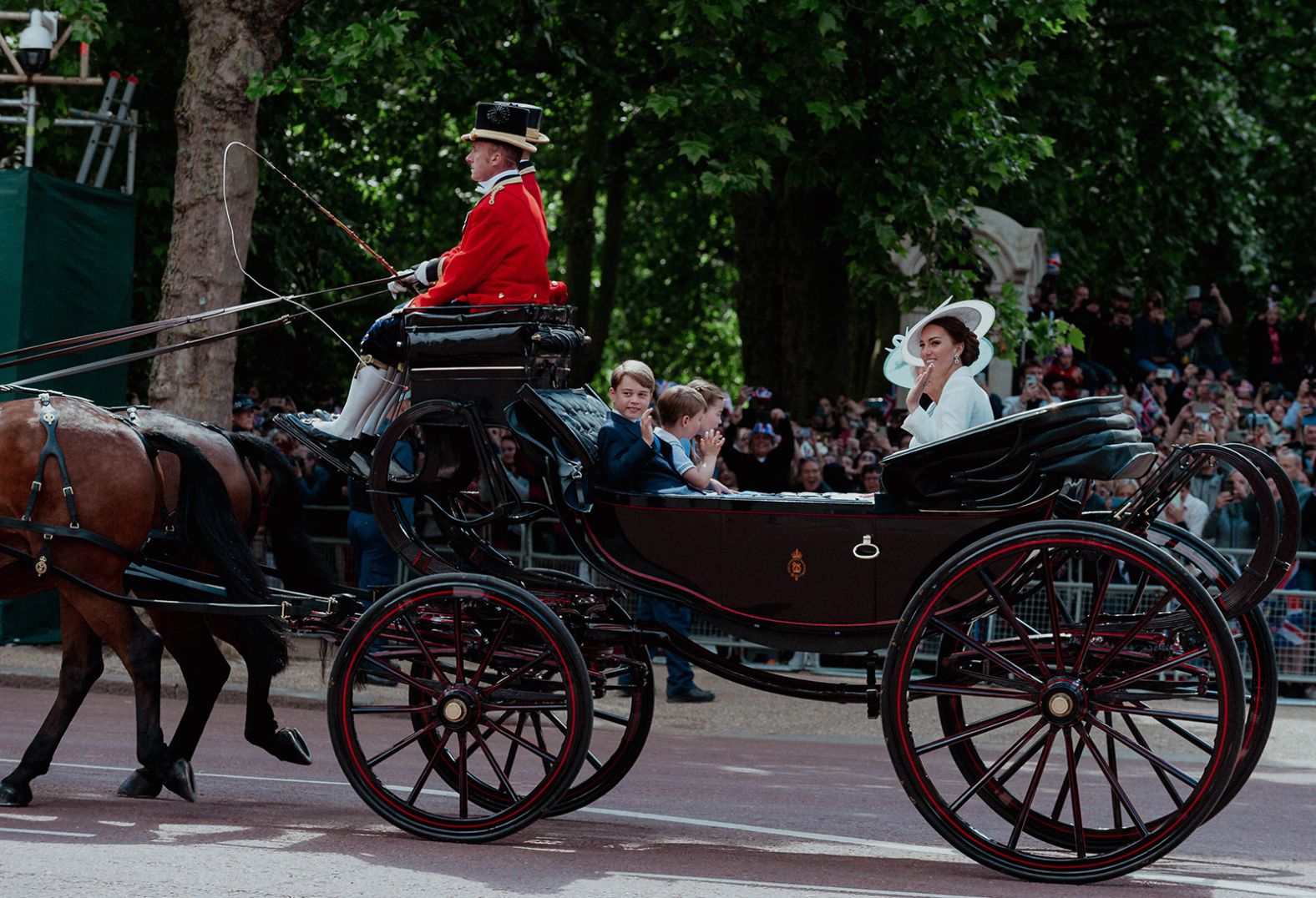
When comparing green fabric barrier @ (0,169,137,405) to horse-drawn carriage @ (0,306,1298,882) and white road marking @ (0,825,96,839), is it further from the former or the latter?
horse-drawn carriage @ (0,306,1298,882)

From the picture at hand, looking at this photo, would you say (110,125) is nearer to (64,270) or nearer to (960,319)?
(64,270)

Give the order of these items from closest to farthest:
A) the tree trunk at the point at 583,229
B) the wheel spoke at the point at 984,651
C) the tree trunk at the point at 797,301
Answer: the wheel spoke at the point at 984,651
the tree trunk at the point at 797,301
the tree trunk at the point at 583,229

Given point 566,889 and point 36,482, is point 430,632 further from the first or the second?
point 36,482

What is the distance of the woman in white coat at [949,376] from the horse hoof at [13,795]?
3913 millimetres

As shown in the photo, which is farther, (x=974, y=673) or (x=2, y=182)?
(x=2, y=182)

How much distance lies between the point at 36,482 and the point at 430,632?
76.3 inches

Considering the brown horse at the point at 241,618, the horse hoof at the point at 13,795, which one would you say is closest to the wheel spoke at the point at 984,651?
the brown horse at the point at 241,618

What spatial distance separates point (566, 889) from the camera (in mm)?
5637

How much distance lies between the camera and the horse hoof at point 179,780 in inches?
285

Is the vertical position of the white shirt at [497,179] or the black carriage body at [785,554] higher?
the white shirt at [497,179]

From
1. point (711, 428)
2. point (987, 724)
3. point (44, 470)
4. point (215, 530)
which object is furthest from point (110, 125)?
point (987, 724)

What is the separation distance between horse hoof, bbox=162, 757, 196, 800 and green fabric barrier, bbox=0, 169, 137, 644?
5.88 meters

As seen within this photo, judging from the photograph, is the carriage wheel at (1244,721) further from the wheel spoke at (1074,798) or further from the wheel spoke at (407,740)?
the wheel spoke at (407,740)

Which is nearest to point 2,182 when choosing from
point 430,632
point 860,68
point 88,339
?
point 88,339
